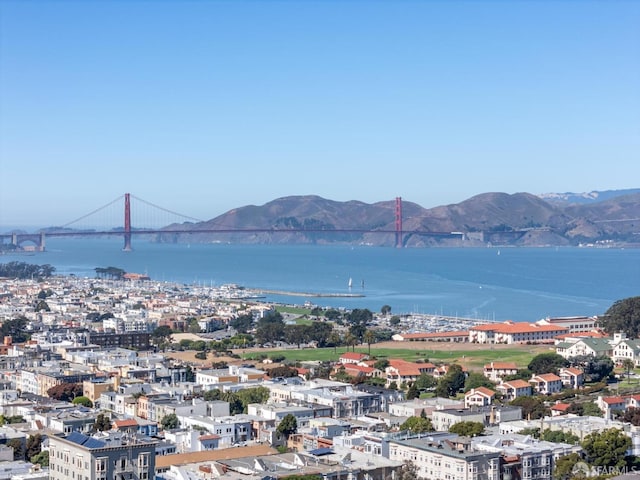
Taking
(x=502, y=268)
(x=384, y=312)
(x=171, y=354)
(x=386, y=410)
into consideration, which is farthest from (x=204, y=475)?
(x=502, y=268)

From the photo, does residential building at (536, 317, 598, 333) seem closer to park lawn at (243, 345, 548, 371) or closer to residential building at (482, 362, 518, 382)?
park lawn at (243, 345, 548, 371)

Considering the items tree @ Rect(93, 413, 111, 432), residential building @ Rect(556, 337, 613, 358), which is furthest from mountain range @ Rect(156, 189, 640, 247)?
tree @ Rect(93, 413, 111, 432)

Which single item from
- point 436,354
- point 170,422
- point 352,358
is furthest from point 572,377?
point 170,422

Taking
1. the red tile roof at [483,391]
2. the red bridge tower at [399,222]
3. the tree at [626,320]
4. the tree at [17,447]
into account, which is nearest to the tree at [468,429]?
the red tile roof at [483,391]

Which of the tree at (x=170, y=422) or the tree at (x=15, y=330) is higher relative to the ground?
the tree at (x=15, y=330)

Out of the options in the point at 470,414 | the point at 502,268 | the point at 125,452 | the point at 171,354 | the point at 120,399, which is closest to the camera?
the point at 125,452

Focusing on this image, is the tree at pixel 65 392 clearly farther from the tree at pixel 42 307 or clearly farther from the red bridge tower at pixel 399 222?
the red bridge tower at pixel 399 222

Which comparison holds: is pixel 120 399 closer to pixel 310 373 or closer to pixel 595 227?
pixel 310 373
